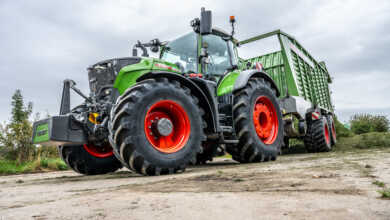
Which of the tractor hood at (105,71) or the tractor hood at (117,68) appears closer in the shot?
the tractor hood at (117,68)

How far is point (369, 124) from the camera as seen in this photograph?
1284 cm

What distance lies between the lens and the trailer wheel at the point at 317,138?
784 centimetres

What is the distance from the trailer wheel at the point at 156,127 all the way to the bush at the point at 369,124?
11.3 m

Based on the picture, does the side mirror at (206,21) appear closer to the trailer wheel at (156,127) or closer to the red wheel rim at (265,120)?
the trailer wheel at (156,127)

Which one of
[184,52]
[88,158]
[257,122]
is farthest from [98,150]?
[257,122]

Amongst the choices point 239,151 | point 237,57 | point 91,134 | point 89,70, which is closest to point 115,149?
point 91,134

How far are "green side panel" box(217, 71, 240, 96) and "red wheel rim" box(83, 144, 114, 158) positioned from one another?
1.94 meters

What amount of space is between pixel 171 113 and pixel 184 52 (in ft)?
5.55

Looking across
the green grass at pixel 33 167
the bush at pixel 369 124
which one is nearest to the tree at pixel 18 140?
the green grass at pixel 33 167

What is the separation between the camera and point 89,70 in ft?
14.3

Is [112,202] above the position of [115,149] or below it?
below

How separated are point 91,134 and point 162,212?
2595mm

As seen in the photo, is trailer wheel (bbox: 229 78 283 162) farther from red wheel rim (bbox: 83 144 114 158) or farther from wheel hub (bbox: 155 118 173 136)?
red wheel rim (bbox: 83 144 114 158)

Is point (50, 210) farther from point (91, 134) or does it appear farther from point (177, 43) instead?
point (177, 43)
